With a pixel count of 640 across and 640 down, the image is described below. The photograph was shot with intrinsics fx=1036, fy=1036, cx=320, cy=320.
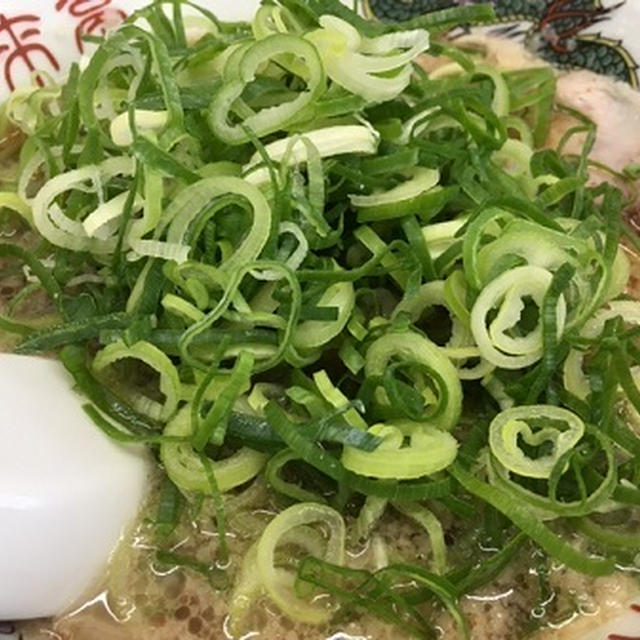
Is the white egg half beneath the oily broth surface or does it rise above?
above

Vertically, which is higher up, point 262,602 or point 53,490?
point 53,490

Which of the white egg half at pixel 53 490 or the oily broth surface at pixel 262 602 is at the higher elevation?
the white egg half at pixel 53 490

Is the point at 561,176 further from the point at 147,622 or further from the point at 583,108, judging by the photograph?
the point at 147,622

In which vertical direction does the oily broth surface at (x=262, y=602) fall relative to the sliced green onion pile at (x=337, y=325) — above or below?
below

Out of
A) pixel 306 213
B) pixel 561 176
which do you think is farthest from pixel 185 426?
pixel 561 176
